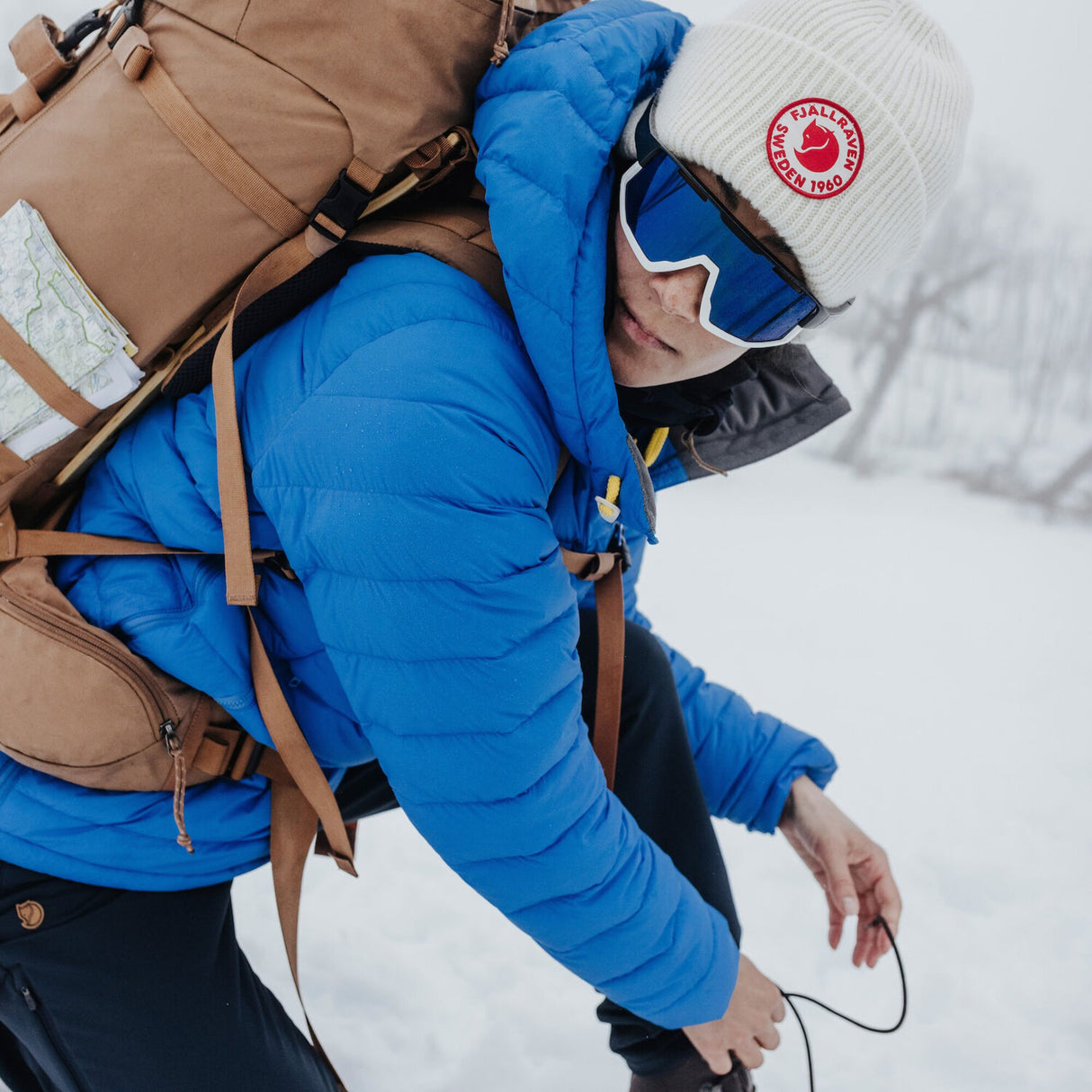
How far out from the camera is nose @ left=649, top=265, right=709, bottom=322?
0.96m


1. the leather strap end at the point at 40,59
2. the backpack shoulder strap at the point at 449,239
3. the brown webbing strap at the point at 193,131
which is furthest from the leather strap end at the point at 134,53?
the backpack shoulder strap at the point at 449,239

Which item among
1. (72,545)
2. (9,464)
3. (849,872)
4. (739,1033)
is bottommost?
(849,872)

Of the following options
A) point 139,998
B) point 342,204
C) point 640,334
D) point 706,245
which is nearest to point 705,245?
point 706,245

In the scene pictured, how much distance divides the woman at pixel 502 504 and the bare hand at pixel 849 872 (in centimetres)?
23

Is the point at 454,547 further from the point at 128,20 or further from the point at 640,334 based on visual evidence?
the point at 128,20

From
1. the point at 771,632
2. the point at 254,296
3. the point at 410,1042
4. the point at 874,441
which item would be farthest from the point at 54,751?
the point at 874,441

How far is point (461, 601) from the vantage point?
0.88 m

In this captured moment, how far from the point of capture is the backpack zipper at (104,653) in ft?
3.20

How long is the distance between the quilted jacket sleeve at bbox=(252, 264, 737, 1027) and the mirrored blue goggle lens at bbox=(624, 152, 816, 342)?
197mm

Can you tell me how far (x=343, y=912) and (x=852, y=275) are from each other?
1727mm

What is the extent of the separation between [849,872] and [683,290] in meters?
0.94

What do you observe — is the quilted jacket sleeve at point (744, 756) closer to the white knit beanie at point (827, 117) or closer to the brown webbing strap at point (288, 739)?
the brown webbing strap at point (288, 739)

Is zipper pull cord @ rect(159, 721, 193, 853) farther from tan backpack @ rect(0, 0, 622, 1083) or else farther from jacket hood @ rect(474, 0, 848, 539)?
jacket hood @ rect(474, 0, 848, 539)

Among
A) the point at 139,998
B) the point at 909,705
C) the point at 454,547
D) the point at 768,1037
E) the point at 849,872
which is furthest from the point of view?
the point at 909,705
